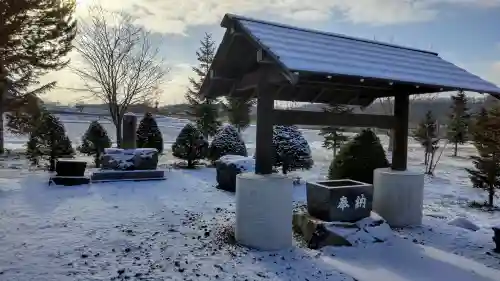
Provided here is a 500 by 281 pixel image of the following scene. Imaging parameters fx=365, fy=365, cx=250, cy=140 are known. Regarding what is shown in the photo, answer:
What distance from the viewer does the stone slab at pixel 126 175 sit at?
10.9 meters

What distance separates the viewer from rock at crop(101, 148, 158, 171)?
37.4 ft

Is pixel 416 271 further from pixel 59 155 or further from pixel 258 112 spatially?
pixel 59 155

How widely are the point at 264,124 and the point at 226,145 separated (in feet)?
29.5

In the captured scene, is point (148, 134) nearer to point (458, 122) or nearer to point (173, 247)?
point (173, 247)

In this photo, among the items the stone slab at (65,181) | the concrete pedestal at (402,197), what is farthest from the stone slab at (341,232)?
the stone slab at (65,181)

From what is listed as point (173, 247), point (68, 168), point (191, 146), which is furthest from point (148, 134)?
point (173, 247)

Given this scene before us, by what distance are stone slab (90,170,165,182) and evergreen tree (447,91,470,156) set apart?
2442cm

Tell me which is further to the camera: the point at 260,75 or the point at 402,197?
the point at 402,197

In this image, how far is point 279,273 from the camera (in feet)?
16.2

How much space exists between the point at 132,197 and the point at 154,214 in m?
1.76

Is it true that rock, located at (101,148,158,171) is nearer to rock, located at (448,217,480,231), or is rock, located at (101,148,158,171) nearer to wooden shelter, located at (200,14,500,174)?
wooden shelter, located at (200,14,500,174)

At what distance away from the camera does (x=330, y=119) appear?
6.56 m

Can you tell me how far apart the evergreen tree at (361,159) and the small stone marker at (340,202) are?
291cm

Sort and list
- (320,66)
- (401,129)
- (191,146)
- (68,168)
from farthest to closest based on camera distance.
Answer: (191,146) → (68,168) → (401,129) → (320,66)
